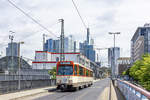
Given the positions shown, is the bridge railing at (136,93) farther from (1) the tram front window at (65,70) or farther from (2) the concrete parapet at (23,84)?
(1) the tram front window at (65,70)

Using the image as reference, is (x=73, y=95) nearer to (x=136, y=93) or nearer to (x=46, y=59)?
(x=136, y=93)

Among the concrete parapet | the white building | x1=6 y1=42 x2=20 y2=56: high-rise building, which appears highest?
x1=6 y1=42 x2=20 y2=56: high-rise building

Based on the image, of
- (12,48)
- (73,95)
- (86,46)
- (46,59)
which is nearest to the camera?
(73,95)

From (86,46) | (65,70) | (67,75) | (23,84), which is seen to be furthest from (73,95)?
(86,46)

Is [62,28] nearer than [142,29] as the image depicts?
Yes

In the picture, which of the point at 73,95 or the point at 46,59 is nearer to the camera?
the point at 73,95

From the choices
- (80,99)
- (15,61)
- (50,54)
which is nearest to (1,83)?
(80,99)

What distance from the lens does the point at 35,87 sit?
2823cm

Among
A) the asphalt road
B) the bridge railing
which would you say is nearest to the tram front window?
the asphalt road

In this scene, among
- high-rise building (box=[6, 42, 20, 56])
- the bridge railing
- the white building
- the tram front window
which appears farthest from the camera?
the white building

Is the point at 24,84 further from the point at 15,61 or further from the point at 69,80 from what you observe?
the point at 15,61

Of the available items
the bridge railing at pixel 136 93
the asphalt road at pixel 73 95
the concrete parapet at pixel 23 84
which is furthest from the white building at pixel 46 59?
the bridge railing at pixel 136 93

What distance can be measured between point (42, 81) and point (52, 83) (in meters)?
4.25

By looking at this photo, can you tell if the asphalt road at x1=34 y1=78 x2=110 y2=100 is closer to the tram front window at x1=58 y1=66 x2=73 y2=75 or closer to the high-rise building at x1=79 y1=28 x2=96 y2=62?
the tram front window at x1=58 y1=66 x2=73 y2=75
